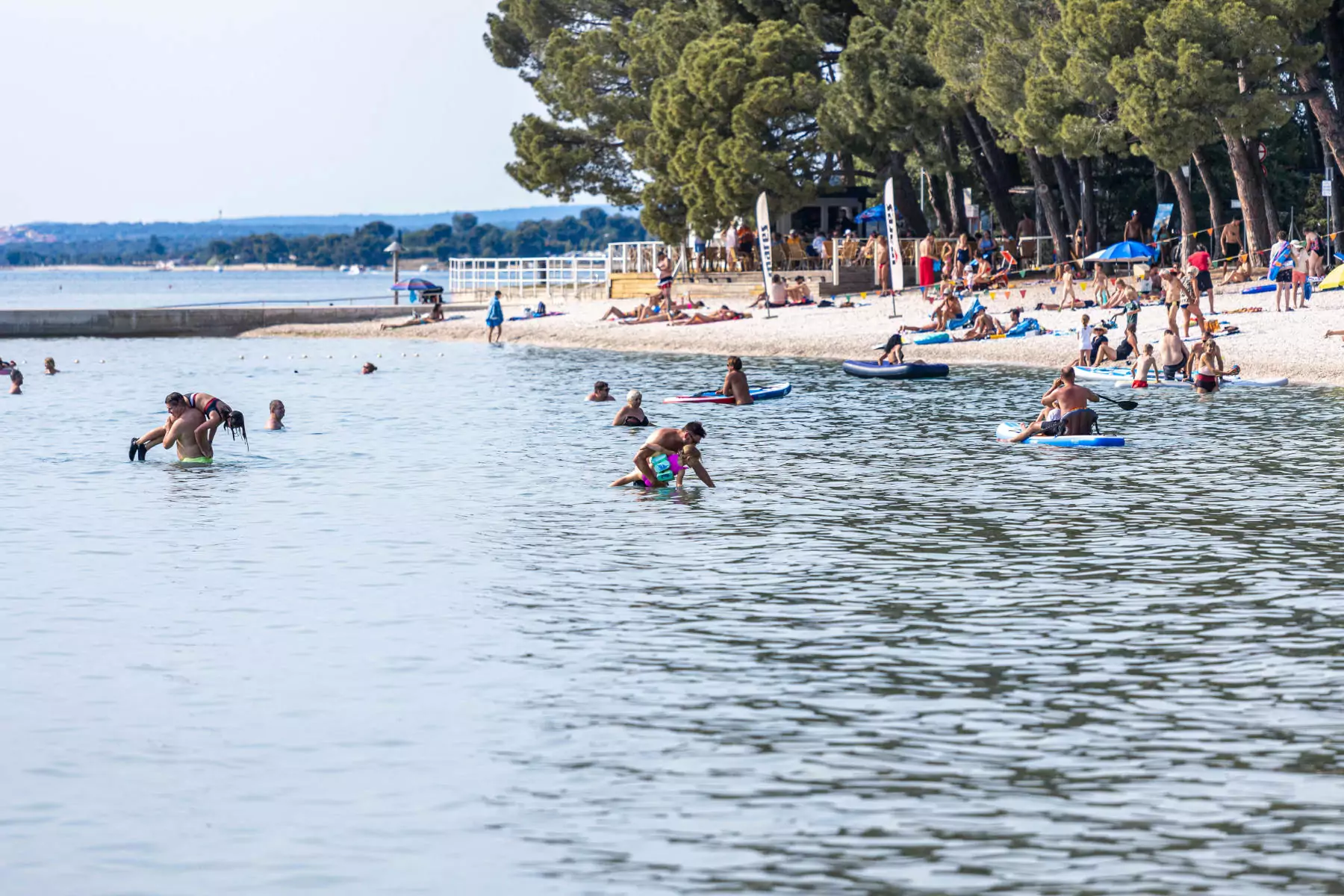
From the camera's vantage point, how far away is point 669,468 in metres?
24.1

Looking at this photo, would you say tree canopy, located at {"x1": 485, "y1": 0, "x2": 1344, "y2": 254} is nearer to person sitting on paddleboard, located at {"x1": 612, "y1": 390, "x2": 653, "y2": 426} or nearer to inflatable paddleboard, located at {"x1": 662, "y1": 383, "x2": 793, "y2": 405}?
inflatable paddleboard, located at {"x1": 662, "y1": 383, "x2": 793, "y2": 405}

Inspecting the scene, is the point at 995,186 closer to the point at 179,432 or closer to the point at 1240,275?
the point at 1240,275

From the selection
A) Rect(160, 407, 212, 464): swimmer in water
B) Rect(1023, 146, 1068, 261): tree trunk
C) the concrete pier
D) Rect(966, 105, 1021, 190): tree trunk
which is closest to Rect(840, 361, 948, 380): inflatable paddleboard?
Rect(1023, 146, 1068, 261): tree trunk

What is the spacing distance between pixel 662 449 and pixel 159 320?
180 feet

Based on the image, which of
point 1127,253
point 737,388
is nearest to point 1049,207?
point 1127,253

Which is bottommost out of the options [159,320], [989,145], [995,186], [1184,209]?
[159,320]

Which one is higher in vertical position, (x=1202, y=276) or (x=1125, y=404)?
(x=1202, y=276)

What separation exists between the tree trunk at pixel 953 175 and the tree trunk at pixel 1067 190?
164 inches

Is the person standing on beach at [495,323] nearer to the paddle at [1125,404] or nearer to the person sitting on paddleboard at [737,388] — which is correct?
the person sitting on paddleboard at [737,388]

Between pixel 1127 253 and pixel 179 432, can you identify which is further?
pixel 1127 253

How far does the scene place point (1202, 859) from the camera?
30.6 ft

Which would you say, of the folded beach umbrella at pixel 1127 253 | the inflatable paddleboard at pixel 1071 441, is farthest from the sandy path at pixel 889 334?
the inflatable paddleboard at pixel 1071 441

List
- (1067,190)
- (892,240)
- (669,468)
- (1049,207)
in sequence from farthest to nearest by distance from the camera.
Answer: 1. (1067,190)
2. (1049,207)
3. (892,240)
4. (669,468)

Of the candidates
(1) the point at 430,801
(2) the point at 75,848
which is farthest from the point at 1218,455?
(2) the point at 75,848
